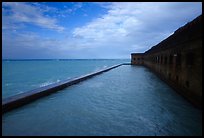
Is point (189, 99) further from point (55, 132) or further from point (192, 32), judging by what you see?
point (55, 132)

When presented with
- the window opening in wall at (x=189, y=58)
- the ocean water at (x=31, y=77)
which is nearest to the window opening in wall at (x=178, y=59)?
the window opening in wall at (x=189, y=58)

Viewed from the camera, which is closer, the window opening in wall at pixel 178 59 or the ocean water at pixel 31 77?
the window opening in wall at pixel 178 59

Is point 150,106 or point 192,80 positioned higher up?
point 192,80

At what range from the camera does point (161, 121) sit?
5.03 meters

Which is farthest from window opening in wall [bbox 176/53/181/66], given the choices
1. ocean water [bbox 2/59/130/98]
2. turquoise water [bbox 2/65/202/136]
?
ocean water [bbox 2/59/130/98]

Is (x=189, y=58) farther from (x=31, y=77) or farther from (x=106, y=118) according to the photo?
(x=31, y=77)

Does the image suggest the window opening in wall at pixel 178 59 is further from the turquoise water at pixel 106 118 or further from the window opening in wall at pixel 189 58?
the turquoise water at pixel 106 118

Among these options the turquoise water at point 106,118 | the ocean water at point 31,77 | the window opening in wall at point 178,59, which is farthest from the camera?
the ocean water at point 31,77

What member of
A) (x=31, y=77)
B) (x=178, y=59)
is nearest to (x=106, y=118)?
(x=178, y=59)

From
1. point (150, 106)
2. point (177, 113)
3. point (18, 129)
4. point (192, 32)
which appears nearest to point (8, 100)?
point (18, 129)

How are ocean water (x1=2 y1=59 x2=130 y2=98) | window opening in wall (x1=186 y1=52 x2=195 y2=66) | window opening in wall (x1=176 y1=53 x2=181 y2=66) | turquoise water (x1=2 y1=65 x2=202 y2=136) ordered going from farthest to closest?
ocean water (x1=2 y1=59 x2=130 y2=98) < window opening in wall (x1=176 y1=53 x2=181 y2=66) < window opening in wall (x1=186 y1=52 x2=195 y2=66) < turquoise water (x1=2 y1=65 x2=202 y2=136)

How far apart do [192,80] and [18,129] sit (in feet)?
18.7

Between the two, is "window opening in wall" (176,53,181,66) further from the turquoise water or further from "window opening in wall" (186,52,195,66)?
the turquoise water

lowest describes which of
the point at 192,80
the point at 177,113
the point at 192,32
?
the point at 177,113
